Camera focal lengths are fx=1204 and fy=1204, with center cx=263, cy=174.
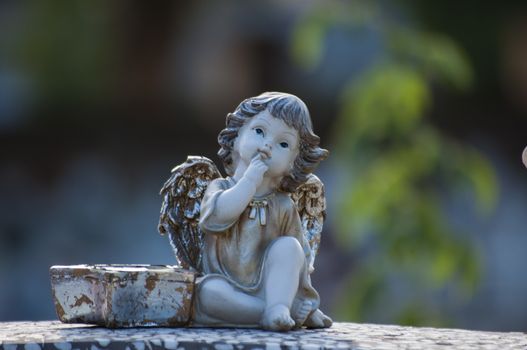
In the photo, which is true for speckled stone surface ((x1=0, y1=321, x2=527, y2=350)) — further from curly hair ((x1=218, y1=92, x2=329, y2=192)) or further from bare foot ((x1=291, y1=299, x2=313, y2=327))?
curly hair ((x1=218, y1=92, x2=329, y2=192))

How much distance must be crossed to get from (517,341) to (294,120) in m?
0.77

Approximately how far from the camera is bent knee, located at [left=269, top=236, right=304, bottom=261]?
2.93 metres

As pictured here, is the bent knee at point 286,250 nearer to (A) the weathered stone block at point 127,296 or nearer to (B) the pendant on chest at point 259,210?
(B) the pendant on chest at point 259,210

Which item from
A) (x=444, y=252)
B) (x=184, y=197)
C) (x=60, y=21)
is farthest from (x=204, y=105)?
(x=184, y=197)

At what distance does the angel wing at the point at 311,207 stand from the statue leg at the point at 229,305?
338 mm

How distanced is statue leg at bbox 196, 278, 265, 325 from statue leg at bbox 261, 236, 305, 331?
0.10 feet

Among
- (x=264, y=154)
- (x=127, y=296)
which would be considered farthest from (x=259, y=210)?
(x=127, y=296)

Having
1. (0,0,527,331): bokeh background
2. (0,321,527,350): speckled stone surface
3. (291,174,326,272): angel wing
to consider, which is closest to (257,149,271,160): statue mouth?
(291,174,326,272): angel wing

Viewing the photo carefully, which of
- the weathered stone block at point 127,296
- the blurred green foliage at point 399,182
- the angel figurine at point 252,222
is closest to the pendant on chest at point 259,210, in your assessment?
the angel figurine at point 252,222

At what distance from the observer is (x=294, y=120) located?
3.03 meters

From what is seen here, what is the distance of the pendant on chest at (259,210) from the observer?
9.83 ft

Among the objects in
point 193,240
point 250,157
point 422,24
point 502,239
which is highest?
point 422,24

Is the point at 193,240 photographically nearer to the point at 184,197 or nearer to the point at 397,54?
the point at 184,197

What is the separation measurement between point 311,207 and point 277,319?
0.48 metres
